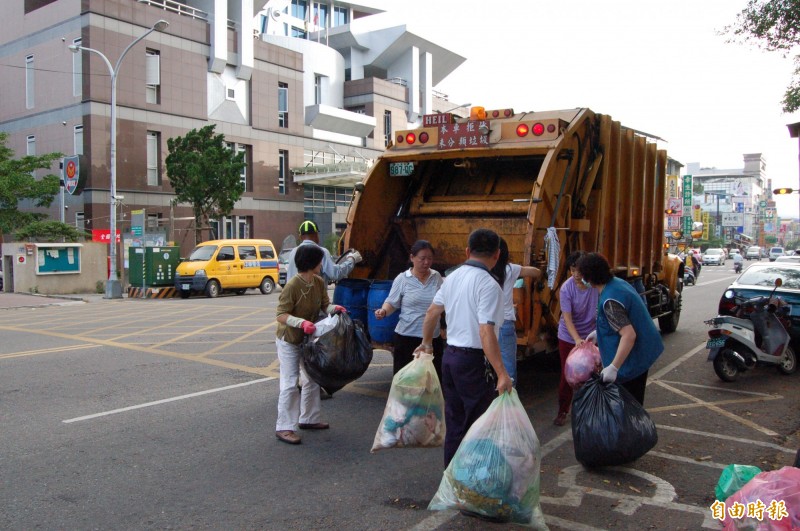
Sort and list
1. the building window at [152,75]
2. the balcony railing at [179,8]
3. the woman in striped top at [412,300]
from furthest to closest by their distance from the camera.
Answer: the balcony railing at [179,8], the building window at [152,75], the woman in striped top at [412,300]

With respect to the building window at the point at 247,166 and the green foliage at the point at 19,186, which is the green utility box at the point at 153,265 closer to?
the green foliage at the point at 19,186

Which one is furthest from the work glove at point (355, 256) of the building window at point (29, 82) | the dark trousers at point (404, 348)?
the building window at point (29, 82)

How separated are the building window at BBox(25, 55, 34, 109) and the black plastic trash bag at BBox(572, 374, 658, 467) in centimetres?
3475

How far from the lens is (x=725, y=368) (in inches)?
315

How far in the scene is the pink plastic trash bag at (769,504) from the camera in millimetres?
3123

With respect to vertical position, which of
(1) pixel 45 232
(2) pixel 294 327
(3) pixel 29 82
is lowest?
(2) pixel 294 327

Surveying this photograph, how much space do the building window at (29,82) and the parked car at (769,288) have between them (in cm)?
3314

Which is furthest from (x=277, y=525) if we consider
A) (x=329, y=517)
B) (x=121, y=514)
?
(x=121, y=514)

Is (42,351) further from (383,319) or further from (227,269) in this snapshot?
(227,269)

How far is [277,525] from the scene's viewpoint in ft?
12.8

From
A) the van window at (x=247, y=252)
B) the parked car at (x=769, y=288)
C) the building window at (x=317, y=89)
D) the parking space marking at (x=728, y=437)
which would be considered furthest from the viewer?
the building window at (x=317, y=89)

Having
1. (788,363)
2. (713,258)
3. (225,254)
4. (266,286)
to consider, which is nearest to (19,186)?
(225,254)

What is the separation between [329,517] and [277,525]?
0.31 metres

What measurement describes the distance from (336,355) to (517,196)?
3.21 metres
